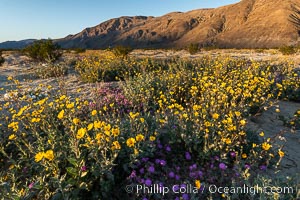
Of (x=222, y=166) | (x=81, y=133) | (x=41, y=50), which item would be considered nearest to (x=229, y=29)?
(x=41, y=50)

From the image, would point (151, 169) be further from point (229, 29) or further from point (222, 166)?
point (229, 29)

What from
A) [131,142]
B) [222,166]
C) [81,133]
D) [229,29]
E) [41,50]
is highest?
[229,29]

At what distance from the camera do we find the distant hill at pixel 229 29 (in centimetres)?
10119

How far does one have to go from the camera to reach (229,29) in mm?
119500

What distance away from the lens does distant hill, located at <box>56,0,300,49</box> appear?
101188 mm

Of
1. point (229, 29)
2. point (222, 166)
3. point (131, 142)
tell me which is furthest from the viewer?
point (229, 29)

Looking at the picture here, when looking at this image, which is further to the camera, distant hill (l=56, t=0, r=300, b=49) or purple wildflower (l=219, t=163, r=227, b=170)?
distant hill (l=56, t=0, r=300, b=49)

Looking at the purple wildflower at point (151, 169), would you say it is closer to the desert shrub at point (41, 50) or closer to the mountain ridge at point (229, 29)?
the desert shrub at point (41, 50)

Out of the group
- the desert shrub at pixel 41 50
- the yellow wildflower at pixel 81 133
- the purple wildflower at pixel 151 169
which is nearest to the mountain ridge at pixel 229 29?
the desert shrub at pixel 41 50

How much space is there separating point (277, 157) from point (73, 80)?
6.70 m

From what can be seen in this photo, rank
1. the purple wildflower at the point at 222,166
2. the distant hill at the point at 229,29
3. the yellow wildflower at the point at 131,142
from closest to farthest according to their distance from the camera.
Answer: the yellow wildflower at the point at 131,142, the purple wildflower at the point at 222,166, the distant hill at the point at 229,29

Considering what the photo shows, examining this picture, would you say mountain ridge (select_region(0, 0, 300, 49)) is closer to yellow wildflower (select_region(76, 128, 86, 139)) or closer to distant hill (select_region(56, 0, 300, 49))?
distant hill (select_region(56, 0, 300, 49))

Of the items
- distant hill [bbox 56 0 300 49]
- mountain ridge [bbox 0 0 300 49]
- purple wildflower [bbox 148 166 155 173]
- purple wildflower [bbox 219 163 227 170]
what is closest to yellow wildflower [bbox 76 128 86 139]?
purple wildflower [bbox 148 166 155 173]

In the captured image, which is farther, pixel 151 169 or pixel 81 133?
pixel 151 169
